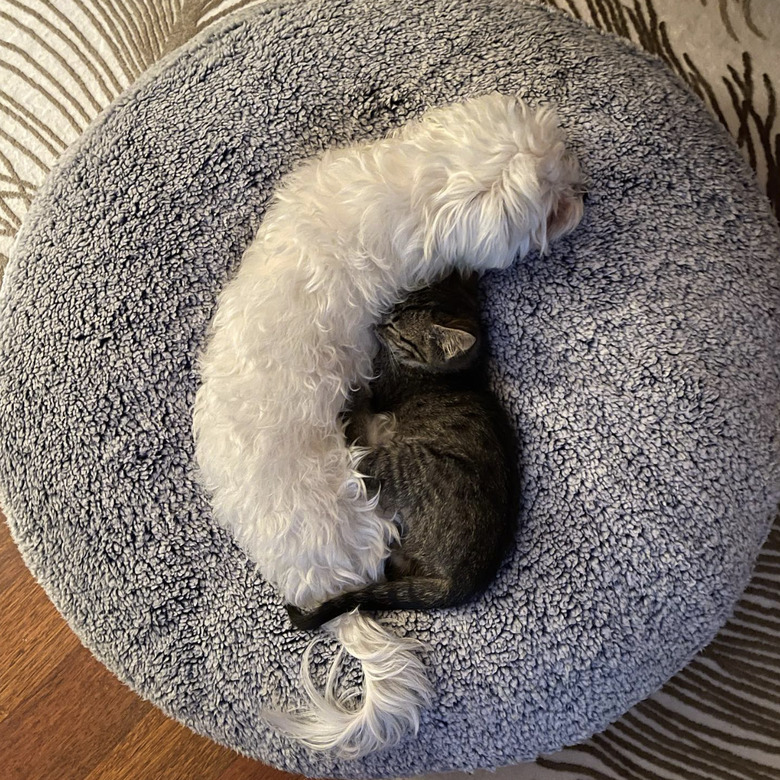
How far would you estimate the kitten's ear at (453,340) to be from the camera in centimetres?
100

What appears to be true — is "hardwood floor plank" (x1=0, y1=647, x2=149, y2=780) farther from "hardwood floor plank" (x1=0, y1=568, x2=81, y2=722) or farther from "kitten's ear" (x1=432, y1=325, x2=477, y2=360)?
"kitten's ear" (x1=432, y1=325, x2=477, y2=360)

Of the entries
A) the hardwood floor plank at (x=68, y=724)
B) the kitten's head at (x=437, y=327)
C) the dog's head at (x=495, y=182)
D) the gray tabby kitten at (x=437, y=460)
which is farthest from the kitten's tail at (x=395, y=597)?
the hardwood floor plank at (x=68, y=724)

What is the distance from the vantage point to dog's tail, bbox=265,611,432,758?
0.99 meters

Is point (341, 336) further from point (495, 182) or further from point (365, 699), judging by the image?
point (365, 699)

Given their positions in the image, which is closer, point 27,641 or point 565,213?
point 565,213

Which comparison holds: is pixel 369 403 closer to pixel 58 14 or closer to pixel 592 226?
pixel 592 226

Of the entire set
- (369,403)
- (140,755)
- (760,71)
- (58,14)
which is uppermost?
(58,14)

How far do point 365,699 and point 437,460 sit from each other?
0.34 m

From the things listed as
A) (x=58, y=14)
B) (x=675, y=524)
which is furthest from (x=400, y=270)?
(x=58, y=14)

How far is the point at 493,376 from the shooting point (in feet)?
3.79

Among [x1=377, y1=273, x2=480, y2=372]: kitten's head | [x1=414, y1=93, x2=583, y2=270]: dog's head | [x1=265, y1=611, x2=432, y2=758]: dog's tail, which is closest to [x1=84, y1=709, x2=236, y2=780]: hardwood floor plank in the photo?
[x1=265, y1=611, x2=432, y2=758]: dog's tail

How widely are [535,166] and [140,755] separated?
1.28 metres

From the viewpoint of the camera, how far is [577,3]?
156 centimetres

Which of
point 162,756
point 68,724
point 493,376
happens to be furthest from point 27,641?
point 493,376
